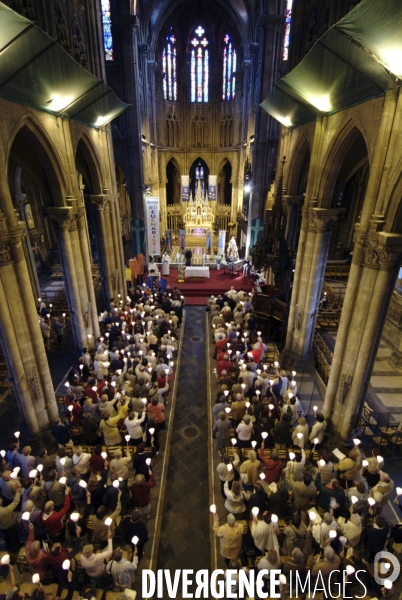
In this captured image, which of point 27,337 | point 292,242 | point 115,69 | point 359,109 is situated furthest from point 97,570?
point 115,69

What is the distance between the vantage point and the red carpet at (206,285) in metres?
19.4

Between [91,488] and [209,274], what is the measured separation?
16990 mm

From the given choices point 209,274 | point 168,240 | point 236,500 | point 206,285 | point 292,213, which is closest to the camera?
point 236,500

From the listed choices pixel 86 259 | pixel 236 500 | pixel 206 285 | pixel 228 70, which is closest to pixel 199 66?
pixel 228 70

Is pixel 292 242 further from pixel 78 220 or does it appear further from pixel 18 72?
pixel 18 72

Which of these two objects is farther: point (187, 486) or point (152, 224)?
point (152, 224)

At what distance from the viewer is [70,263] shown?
37.4ft

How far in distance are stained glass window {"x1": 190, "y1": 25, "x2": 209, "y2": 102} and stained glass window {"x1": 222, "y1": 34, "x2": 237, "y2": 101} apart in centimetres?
172

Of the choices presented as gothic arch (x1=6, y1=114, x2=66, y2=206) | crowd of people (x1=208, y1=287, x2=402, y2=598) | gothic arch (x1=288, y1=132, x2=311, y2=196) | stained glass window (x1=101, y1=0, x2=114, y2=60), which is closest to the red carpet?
gothic arch (x1=288, y1=132, x2=311, y2=196)

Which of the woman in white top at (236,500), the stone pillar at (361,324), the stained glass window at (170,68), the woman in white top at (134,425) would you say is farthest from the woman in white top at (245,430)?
the stained glass window at (170,68)

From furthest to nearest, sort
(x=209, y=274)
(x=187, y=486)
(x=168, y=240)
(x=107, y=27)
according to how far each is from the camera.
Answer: (x=168, y=240)
(x=209, y=274)
(x=107, y=27)
(x=187, y=486)

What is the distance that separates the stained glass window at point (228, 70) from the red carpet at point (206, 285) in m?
20.0

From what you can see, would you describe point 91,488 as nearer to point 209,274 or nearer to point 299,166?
point 299,166

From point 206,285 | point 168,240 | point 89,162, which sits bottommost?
point 206,285
